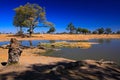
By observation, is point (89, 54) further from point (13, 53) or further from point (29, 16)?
point (29, 16)

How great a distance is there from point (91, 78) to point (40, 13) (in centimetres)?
6443

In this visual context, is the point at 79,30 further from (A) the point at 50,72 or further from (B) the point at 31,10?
(A) the point at 50,72

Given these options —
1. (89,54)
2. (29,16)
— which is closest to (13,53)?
(89,54)

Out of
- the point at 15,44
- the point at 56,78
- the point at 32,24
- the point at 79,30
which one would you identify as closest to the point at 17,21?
the point at 32,24

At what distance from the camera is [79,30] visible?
522 ft

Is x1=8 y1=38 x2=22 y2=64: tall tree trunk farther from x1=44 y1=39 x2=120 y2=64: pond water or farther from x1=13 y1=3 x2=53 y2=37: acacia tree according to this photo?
x1=13 y1=3 x2=53 y2=37: acacia tree

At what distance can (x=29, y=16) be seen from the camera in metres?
76.8

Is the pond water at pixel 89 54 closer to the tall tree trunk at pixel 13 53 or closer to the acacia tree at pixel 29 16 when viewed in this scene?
the tall tree trunk at pixel 13 53

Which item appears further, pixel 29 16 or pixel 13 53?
pixel 29 16

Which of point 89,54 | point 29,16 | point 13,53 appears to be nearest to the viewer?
point 13,53

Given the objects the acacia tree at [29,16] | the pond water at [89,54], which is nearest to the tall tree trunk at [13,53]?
the pond water at [89,54]

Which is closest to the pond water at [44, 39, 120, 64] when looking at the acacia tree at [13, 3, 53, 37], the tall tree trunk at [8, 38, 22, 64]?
the tall tree trunk at [8, 38, 22, 64]

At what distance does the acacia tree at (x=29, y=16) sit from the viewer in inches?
2940

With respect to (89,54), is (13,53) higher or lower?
higher
